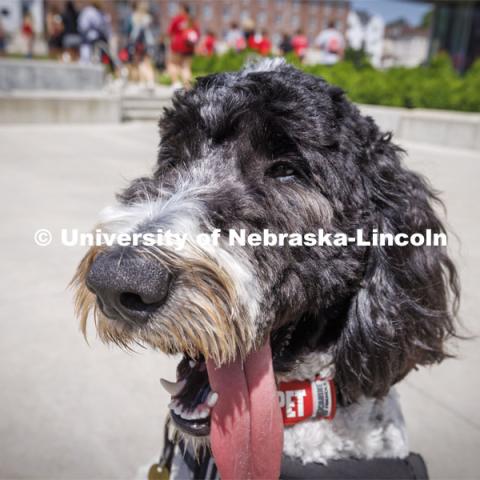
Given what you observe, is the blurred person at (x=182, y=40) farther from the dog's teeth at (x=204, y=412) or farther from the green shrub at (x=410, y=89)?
the dog's teeth at (x=204, y=412)

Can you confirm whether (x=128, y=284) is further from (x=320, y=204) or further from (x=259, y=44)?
(x=259, y=44)

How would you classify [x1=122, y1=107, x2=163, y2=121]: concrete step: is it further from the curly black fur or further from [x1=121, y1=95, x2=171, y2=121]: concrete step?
the curly black fur

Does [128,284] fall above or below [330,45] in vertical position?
below

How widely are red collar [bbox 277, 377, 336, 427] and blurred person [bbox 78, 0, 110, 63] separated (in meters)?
13.2

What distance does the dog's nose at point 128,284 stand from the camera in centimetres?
119

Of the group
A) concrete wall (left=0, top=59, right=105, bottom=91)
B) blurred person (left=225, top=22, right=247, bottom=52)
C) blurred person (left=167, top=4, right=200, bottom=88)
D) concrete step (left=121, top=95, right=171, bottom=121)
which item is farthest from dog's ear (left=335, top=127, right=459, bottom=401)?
blurred person (left=225, top=22, right=247, bottom=52)

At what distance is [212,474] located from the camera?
1.64 m

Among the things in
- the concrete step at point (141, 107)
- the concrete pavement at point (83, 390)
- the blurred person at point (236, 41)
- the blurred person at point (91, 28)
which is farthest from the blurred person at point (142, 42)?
the concrete pavement at point (83, 390)

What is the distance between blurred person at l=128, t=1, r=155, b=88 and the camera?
40.9 ft

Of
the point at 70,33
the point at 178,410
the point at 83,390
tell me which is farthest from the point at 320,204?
the point at 70,33

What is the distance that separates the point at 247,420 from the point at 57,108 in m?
9.29

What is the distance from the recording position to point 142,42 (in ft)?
41.8

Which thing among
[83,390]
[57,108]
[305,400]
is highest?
[57,108]

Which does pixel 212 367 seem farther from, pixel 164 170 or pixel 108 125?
pixel 108 125
